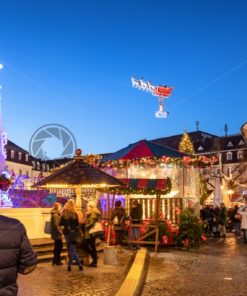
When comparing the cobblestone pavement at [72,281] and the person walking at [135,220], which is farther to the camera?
the person walking at [135,220]

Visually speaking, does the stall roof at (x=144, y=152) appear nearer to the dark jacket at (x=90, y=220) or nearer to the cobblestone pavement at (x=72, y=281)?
the dark jacket at (x=90, y=220)

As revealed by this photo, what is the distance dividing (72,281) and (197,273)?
337cm

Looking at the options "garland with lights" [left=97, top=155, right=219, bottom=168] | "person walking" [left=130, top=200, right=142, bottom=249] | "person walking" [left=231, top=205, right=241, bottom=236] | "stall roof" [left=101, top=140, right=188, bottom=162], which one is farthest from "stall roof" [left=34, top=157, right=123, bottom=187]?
"person walking" [left=231, top=205, right=241, bottom=236]

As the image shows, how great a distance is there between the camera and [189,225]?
18125 millimetres

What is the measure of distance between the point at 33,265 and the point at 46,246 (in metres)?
10.5

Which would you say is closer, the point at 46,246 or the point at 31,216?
the point at 46,246

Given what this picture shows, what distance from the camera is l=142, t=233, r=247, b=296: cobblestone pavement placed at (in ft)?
31.4

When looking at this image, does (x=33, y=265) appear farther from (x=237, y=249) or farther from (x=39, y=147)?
(x=237, y=249)

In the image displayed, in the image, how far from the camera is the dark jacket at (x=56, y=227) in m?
12.9

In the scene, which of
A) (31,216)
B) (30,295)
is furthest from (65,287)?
(31,216)

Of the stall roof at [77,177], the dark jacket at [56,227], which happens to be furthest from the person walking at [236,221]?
the dark jacket at [56,227]

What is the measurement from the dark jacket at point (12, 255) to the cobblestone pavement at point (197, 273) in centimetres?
535

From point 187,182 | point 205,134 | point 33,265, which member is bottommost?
point 33,265

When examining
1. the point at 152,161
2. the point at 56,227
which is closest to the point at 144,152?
the point at 152,161
